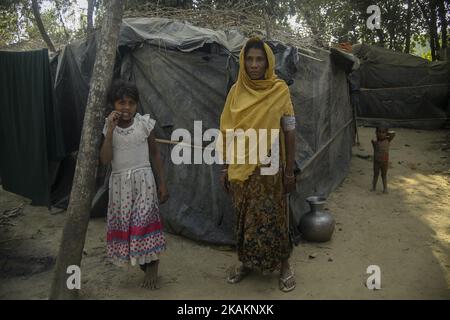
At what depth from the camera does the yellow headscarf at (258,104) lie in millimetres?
2953

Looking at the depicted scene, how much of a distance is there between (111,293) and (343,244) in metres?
2.52

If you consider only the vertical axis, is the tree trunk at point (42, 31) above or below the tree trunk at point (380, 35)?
below

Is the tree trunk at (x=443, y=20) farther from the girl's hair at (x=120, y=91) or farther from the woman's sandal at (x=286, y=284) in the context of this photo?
the girl's hair at (x=120, y=91)

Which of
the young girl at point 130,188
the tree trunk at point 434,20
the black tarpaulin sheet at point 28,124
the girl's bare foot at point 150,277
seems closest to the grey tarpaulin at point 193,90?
the black tarpaulin sheet at point 28,124

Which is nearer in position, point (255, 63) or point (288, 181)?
point (255, 63)

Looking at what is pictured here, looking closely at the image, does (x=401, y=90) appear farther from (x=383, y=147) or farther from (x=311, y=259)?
(x=311, y=259)

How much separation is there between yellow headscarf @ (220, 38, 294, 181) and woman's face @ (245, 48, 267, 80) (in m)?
0.03

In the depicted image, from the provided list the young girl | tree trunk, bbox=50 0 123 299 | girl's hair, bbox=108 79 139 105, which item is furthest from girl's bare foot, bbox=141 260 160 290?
girl's hair, bbox=108 79 139 105

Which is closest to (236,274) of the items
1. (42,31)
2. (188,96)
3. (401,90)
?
(188,96)

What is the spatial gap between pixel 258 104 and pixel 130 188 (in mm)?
1183

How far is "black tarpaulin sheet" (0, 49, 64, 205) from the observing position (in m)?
4.63

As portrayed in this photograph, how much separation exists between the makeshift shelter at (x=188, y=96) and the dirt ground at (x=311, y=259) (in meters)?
0.35

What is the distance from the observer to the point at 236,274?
3432 mm

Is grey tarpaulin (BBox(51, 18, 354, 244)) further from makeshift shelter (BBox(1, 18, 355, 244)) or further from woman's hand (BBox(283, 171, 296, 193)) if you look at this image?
woman's hand (BBox(283, 171, 296, 193))
